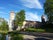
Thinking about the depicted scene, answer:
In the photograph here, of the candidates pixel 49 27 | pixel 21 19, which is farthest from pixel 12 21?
pixel 49 27

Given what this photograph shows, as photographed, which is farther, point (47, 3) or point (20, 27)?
point (20, 27)

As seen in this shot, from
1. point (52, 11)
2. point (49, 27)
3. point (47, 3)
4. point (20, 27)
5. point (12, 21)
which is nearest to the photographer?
point (52, 11)

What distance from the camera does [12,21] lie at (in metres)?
101

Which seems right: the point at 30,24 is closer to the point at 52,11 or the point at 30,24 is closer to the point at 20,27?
the point at 20,27

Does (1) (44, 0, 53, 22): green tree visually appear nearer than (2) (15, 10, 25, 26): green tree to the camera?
Yes

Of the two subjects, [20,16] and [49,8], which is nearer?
[49,8]

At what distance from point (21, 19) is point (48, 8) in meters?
19.2

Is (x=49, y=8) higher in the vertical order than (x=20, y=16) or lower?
higher

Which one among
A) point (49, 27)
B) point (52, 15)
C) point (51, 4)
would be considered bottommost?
point (49, 27)

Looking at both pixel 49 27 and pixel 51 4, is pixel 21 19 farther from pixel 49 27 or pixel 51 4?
pixel 51 4

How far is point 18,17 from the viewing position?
85.2m

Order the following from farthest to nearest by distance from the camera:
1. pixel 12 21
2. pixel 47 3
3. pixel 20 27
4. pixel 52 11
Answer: pixel 12 21, pixel 20 27, pixel 47 3, pixel 52 11

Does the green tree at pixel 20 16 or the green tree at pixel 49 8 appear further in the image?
the green tree at pixel 20 16

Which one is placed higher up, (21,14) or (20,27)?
(21,14)
